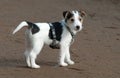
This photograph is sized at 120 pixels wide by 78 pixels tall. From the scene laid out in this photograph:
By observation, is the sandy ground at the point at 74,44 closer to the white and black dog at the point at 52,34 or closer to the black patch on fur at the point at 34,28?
the white and black dog at the point at 52,34

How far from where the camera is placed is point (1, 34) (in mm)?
11570

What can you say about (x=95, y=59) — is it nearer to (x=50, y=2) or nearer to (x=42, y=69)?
(x=42, y=69)

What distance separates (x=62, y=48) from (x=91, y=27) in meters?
4.28

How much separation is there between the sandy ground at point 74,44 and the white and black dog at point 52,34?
267mm

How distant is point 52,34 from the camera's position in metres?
8.82

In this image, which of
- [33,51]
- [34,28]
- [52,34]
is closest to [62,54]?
[52,34]

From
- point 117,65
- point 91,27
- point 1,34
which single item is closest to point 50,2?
point 91,27

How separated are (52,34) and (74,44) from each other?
2.22 m

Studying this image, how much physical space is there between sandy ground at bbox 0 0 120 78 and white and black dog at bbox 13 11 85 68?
27 cm

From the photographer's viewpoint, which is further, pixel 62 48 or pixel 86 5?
pixel 86 5

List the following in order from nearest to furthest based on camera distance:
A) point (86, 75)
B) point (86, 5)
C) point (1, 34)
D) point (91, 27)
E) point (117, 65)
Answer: point (86, 75), point (117, 65), point (1, 34), point (91, 27), point (86, 5)

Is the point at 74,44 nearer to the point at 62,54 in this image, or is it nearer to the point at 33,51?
the point at 62,54

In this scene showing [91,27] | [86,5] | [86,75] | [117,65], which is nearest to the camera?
[86,75]

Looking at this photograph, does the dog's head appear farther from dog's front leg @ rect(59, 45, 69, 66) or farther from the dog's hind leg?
the dog's hind leg
